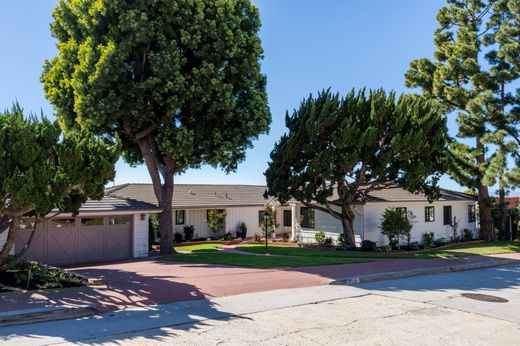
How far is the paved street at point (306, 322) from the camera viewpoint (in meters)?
7.97

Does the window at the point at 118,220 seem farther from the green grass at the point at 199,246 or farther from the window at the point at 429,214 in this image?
the window at the point at 429,214

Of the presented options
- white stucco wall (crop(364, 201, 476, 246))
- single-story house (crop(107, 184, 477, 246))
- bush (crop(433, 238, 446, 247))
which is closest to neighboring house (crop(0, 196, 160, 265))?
single-story house (crop(107, 184, 477, 246))

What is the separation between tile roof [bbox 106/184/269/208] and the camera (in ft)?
109

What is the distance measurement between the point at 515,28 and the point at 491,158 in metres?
7.74

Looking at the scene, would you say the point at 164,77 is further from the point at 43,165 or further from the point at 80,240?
the point at 43,165

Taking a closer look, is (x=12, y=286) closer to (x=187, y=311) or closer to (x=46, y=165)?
(x=46, y=165)

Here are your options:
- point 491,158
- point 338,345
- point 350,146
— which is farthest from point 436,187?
point 338,345

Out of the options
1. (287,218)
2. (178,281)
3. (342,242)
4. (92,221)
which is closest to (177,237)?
(92,221)

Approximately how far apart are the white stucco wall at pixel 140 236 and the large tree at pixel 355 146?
7244 millimetres

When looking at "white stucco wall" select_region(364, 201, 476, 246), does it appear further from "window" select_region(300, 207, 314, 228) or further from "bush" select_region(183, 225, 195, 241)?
"bush" select_region(183, 225, 195, 241)

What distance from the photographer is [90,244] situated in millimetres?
21938

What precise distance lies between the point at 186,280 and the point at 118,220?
10173mm

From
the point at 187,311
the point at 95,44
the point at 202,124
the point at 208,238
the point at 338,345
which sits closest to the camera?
the point at 338,345

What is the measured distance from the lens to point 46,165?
39.1 ft
